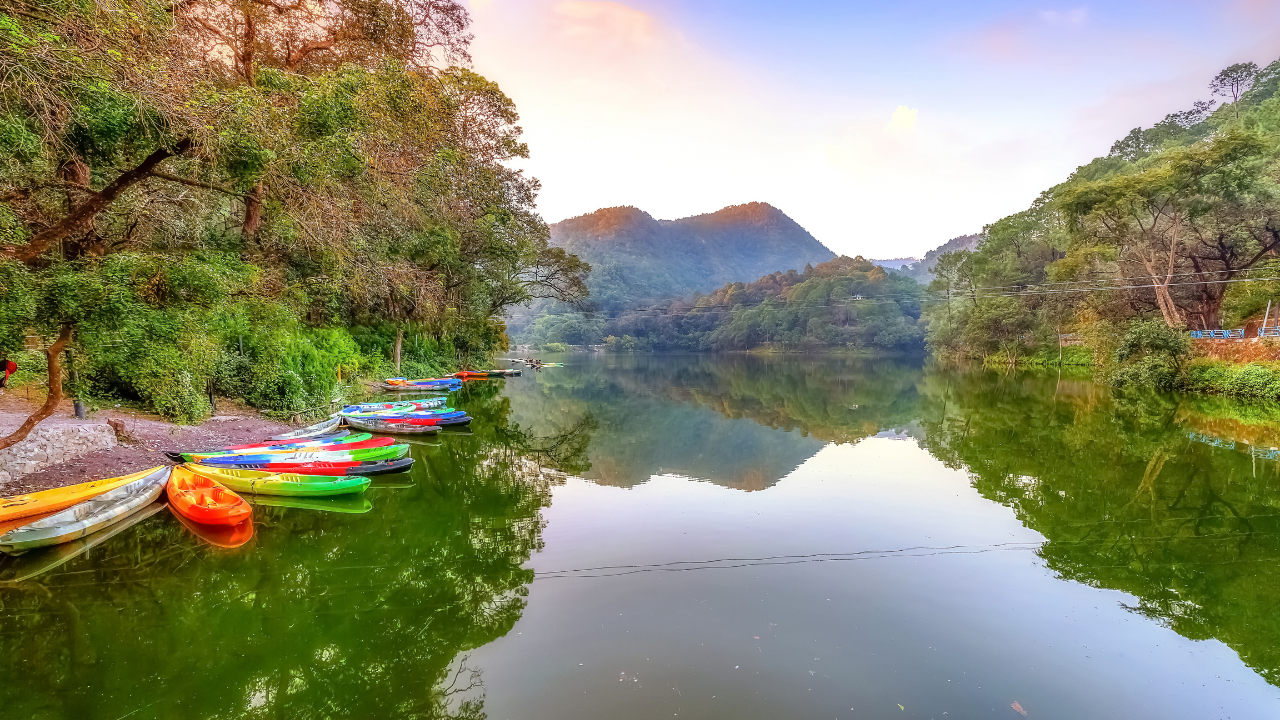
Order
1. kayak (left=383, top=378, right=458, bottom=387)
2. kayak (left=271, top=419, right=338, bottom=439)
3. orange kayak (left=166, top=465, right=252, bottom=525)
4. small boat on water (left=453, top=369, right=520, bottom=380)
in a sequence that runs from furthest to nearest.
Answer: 1. small boat on water (left=453, top=369, right=520, bottom=380)
2. kayak (left=383, top=378, right=458, bottom=387)
3. kayak (left=271, top=419, right=338, bottom=439)
4. orange kayak (left=166, top=465, right=252, bottom=525)

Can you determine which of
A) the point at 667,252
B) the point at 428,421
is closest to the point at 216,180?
the point at 428,421

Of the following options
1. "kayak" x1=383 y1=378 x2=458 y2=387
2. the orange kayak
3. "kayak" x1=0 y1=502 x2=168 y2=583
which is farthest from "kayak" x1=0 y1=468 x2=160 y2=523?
"kayak" x1=383 y1=378 x2=458 y2=387

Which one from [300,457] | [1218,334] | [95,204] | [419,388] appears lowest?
[419,388]

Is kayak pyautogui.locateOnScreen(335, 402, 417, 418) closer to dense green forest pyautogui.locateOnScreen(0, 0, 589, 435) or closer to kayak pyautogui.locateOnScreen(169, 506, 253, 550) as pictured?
dense green forest pyautogui.locateOnScreen(0, 0, 589, 435)

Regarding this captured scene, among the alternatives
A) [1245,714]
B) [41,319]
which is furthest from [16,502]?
[1245,714]

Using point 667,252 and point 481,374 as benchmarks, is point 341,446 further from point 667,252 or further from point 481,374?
point 667,252

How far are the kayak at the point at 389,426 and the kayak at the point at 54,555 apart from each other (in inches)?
235

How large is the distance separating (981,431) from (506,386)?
70.9ft

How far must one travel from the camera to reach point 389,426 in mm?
13867

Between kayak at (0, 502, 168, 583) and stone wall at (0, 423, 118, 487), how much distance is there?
1.87 metres

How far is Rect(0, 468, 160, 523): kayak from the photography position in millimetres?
6539

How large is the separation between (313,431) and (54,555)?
5752 millimetres

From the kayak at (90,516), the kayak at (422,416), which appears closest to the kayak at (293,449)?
the kayak at (90,516)

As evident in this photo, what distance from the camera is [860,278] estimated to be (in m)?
83.9
